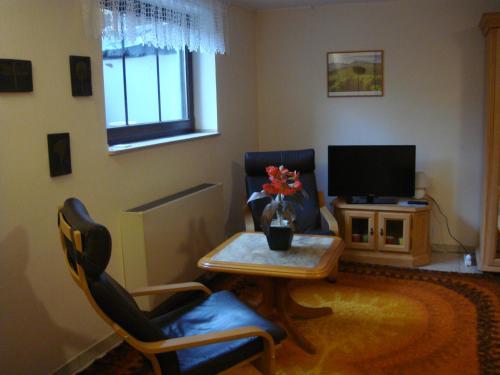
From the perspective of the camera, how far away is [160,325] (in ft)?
7.98

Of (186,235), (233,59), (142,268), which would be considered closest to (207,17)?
(233,59)

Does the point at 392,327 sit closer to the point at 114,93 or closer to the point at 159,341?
the point at 159,341

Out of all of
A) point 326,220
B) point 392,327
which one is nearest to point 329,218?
point 326,220

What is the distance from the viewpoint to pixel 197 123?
4309 mm

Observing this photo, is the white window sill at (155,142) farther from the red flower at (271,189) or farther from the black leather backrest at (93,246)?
the black leather backrest at (93,246)

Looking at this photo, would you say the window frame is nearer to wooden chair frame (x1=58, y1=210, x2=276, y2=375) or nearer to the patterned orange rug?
the patterned orange rug

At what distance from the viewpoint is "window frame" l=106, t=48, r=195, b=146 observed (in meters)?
3.36

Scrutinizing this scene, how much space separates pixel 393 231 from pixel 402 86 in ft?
4.05

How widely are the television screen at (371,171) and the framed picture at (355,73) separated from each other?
1.94 ft

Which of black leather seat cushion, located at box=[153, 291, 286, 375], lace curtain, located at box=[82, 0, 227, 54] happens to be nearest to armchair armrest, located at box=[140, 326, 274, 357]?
black leather seat cushion, located at box=[153, 291, 286, 375]

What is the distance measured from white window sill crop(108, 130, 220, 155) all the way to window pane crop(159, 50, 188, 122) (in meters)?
0.19

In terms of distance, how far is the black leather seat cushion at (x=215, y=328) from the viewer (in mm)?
2102

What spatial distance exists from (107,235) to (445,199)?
3460 millimetres

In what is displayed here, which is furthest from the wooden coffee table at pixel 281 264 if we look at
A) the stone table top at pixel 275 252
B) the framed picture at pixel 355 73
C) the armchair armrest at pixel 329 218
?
the framed picture at pixel 355 73
